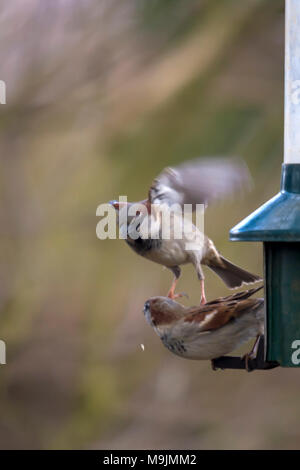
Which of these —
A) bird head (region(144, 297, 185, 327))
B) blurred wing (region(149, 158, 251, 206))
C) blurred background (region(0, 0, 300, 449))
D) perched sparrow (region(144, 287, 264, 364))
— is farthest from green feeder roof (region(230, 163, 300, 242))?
Result: blurred background (region(0, 0, 300, 449))

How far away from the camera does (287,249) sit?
2.97 metres

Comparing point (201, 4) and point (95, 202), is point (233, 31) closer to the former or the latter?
point (201, 4)

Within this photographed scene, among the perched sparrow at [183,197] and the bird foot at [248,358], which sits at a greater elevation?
the perched sparrow at [183,197]

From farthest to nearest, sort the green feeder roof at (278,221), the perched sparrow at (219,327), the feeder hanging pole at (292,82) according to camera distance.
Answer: the perched sparrow at (219,327) < the feeder hanging pole at (292,82) < the green feeder roof at (278,221)

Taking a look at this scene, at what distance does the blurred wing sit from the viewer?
347 cm

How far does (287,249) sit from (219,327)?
0.45m

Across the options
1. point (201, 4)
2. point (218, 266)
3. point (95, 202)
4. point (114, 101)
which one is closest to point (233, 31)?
point (201, 4)

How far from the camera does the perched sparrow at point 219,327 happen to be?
3279 millimetres

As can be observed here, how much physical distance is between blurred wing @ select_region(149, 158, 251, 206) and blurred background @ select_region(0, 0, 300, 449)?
1.60 m

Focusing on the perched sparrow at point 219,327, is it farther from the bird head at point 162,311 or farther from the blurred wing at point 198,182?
the blurred wing at point 198,182

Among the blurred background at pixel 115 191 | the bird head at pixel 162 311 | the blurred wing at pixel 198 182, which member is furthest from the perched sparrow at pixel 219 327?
the blurred background at pixel 115 191

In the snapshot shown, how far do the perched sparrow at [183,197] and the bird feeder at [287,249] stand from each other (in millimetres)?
423

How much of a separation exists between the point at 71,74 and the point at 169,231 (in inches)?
82.9
